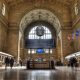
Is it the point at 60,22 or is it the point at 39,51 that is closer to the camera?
the point at 60,22

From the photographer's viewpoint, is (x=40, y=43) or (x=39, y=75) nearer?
(x=39, y=75)

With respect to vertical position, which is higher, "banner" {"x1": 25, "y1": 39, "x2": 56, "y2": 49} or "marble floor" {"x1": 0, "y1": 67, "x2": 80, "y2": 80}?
"banner" {"x1": 25, "y1": 39, "x2": 56, "y2": 49}

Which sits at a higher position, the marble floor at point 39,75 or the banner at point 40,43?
the banner at point 40,43

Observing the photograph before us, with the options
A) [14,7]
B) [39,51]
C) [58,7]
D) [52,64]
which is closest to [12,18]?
[14,7]

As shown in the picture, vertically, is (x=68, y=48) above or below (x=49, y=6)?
below

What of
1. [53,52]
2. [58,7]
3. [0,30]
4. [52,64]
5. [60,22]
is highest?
[58,7]

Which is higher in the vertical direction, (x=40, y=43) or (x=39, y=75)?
(x=40, y=43)

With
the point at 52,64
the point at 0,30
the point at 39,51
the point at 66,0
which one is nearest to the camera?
the point at 52,64

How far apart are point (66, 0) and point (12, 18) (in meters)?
11.3

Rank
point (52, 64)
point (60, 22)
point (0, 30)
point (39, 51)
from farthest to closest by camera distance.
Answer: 1. point (39, 51)
2. point (60, 22)
3. point (0, 30)
4. point (52, 64)

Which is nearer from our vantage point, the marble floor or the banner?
the marble floor

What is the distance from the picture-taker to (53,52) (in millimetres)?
42688

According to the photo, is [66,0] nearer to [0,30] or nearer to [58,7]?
[58,7]

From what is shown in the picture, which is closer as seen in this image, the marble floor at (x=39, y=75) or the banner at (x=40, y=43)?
the marble floor at (x=39, y=75)
